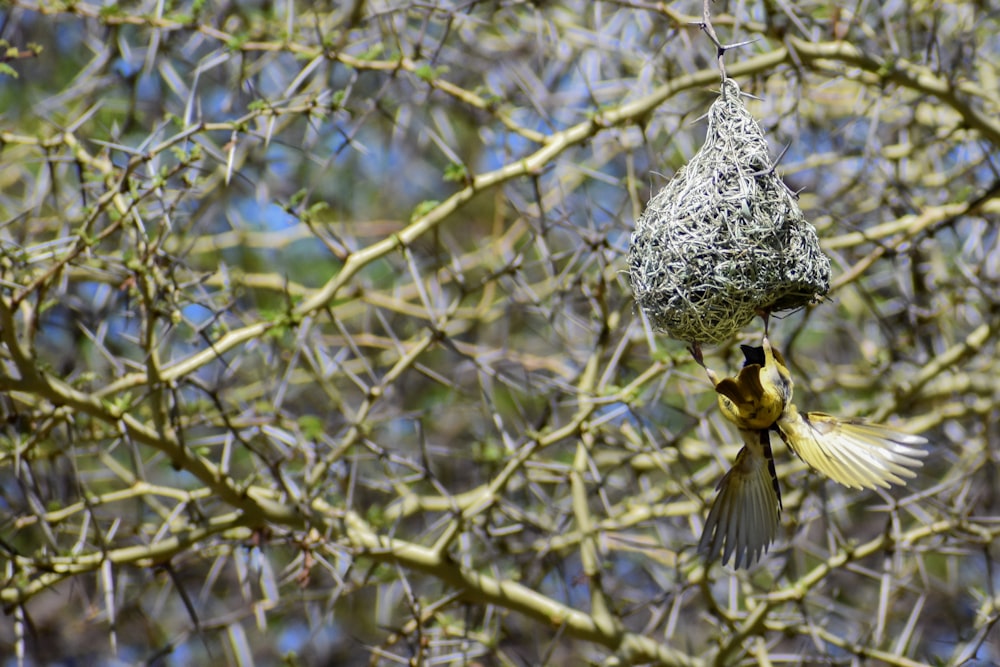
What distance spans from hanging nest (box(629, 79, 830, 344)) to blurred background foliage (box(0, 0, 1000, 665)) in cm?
26

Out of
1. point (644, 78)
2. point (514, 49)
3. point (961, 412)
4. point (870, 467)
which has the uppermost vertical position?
point (514, 49)

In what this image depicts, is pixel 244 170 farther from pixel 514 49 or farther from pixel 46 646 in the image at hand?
pixel 46 646

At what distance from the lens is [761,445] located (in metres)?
3.25

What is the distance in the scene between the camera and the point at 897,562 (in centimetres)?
408

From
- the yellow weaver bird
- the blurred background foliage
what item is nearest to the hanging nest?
the yellow weaver bird

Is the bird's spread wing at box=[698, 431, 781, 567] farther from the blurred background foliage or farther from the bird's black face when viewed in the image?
the blurred background foliage

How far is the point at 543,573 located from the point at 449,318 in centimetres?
118

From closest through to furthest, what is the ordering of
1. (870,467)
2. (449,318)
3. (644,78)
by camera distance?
1. (870,467)
2. (449,318)
3. (644,78)

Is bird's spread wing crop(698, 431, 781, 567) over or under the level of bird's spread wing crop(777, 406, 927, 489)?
under

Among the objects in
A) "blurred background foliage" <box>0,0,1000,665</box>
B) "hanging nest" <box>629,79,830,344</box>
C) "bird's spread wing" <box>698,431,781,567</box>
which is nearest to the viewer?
"hanging nest" <box>629,79,830,344</box>

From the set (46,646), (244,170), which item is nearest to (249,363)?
(244,170)

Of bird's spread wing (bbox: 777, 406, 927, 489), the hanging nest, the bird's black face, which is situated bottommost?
bird's spread wing (bbox: 777, 406, 927, 489)

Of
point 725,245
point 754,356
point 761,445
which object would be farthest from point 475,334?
point 725,245

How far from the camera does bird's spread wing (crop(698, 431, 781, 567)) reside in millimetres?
3191
